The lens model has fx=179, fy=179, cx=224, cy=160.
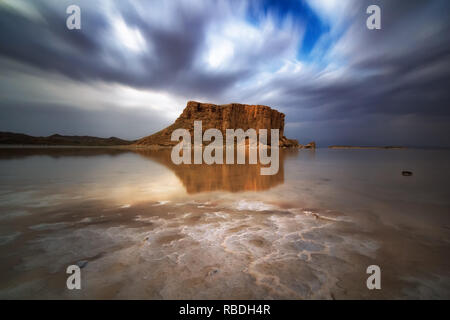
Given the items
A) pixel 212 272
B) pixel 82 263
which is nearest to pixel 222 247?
pixel 212 272

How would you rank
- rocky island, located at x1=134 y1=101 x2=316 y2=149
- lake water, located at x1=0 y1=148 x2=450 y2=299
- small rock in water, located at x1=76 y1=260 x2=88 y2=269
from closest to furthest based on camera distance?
1. lake water, located at x1=0 y1=148 x2=450 y2=299
2. small rock in water, located at x1=76 y1=260 x2=88 y2=269
3. rocky island, located at x1=134 y1=101 x2=316 y2=149

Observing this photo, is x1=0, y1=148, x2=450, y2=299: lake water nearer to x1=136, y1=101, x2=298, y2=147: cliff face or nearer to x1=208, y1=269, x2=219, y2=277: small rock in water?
x1=208, y1=269, x2=219, y2=277: small rock in water

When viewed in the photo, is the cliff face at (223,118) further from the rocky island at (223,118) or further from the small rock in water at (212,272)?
the small rock in water at (212,272)

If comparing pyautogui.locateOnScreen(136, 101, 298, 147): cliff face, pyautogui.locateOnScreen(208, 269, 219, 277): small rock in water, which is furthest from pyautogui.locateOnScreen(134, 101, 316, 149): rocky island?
pyautogui.locateOnScreen(208, 269, 219, 277): small rock in water

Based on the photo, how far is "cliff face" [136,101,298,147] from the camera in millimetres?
89062

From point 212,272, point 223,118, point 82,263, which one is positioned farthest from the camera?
point 223,118

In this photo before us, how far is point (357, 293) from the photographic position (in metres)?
2.24

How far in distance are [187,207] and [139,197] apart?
2157 millimetres

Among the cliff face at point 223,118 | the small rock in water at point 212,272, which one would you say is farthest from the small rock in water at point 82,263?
the cliff face at point 223,118

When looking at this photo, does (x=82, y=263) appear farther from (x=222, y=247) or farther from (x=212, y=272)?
(x=222, y=247)

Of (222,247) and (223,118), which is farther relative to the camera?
(223,118)

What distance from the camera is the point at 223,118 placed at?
3671 inches
